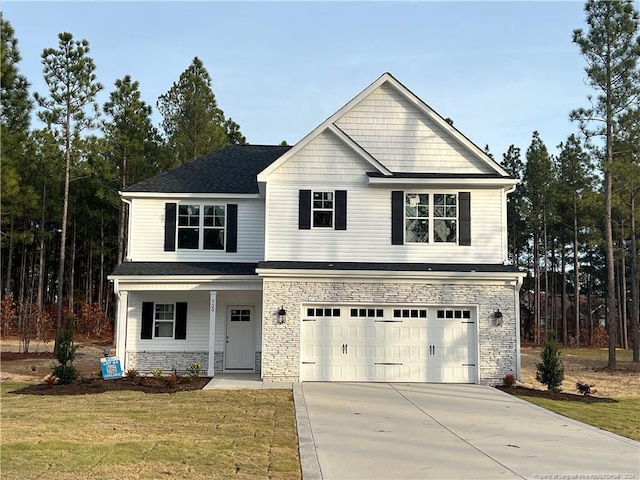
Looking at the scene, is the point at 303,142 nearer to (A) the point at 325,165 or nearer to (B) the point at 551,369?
(A) the point at 325,165

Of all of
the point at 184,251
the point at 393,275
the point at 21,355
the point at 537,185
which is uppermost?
the point at 537,185

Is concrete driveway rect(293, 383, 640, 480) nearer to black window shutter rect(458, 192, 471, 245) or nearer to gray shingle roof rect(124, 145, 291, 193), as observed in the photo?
black window shutter rect(458, 192, 471, 245)

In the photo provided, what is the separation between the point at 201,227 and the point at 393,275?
6.32 meters

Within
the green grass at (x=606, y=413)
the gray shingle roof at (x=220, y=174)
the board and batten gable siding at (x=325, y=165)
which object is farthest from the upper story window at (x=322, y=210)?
the green grass at (x=606, y=413)

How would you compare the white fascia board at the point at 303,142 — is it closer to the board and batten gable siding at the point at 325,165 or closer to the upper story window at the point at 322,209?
the board and batten gable siding at the point at 325,165

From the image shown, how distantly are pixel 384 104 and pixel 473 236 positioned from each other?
4817 millimetres

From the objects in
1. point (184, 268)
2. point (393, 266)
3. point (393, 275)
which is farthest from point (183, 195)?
point (393, 275)

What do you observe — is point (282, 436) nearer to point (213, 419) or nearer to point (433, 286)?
point (213, 419)

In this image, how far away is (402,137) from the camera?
60.1 ft

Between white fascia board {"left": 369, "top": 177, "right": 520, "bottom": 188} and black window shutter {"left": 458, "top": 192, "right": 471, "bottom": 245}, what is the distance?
1.30ft

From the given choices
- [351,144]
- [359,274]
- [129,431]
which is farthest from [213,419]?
[351,144]

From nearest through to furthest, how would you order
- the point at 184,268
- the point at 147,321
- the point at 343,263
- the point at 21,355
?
the point at 343,263 < the point at 184,268 < the point at 147,321 < the point at 21,355

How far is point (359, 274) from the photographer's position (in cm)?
1700

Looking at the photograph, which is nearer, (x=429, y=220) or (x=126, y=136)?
(x=429, y=220)
